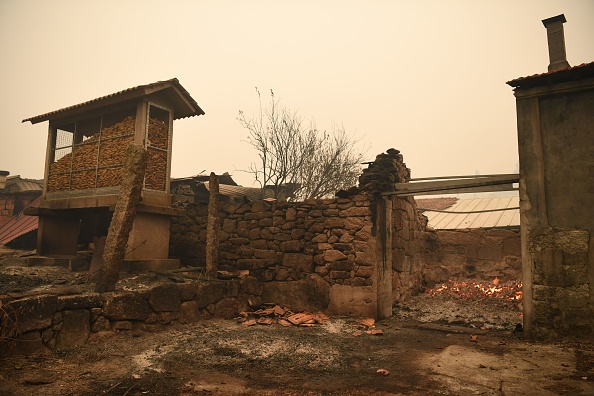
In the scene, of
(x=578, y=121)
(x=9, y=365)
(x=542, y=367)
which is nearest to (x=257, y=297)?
(x=9, y=365)

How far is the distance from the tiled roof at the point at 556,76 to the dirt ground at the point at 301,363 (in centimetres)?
412

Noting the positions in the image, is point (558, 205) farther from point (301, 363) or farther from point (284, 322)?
point (284, 322)

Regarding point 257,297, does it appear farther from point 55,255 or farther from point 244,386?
point 55,255

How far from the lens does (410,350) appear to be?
226 inches

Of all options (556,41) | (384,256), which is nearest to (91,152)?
(384,256)

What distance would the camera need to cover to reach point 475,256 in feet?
37.9

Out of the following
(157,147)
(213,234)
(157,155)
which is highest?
(157,147)

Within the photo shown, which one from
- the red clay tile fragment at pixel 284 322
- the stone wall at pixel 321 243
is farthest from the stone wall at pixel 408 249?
the red clay tile fragment at pixel 284 322

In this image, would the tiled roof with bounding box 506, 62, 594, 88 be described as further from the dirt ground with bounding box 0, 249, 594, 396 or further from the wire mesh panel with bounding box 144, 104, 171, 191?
the wire mesh panel with bounding box 144, 104, 171, 191

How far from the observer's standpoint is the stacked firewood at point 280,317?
7211 mm

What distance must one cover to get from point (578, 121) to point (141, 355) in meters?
7.42

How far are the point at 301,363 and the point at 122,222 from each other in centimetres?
357

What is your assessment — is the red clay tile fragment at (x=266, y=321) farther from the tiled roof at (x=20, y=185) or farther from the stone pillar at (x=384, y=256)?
the tiled roof at (x=20, y=185)

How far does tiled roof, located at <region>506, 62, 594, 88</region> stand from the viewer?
580 centimetres
